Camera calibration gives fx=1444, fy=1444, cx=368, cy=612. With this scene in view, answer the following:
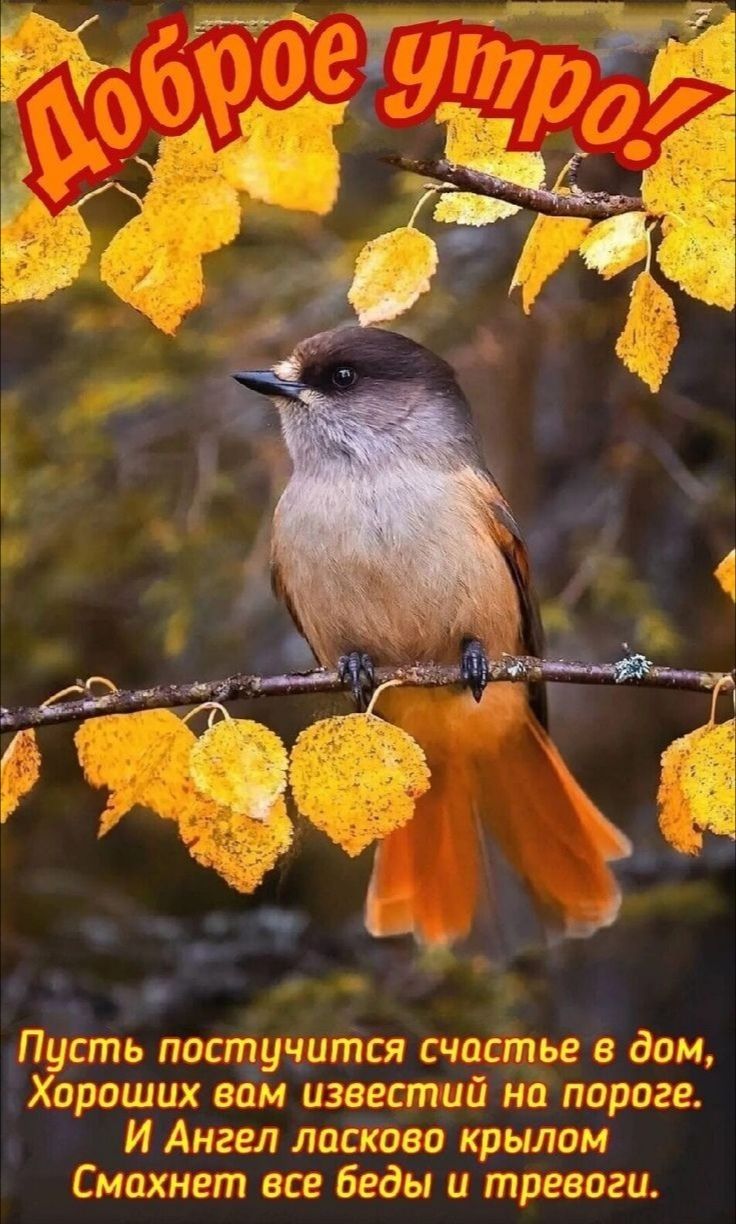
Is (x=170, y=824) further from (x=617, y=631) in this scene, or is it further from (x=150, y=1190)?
(x=617, y=631)

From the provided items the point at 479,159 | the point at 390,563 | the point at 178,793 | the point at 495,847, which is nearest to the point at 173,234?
the point at 479,159

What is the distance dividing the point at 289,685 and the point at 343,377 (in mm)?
455

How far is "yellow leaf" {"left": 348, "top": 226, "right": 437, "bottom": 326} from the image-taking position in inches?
71.5

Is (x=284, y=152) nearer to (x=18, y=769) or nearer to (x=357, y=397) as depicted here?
(x=357, y=397)

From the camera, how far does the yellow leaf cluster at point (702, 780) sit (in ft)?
5.81

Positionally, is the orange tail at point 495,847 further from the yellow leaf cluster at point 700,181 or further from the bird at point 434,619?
the yellow leaf cluster at point 700,181

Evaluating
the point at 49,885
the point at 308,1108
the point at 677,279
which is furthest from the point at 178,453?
the point at 308,1108

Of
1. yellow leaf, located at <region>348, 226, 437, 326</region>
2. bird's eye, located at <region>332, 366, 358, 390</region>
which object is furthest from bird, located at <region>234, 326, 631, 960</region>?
yellow leaf, located at <region>348, 226, 437, 326</region>

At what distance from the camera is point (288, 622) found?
85.8 inches

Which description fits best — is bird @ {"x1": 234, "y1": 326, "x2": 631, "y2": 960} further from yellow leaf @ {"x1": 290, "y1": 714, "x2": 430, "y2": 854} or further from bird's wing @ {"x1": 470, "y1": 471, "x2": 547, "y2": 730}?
yellow leaf @ {"x1": 290, "y1": 714, "x2": 430, "y2": 854}

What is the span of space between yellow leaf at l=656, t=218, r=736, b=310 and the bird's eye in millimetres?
446

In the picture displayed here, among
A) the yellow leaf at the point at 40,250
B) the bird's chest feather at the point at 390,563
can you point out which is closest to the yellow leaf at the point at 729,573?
the bird's chest feather at the point at 390,563

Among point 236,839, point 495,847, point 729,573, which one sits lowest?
point 495,847

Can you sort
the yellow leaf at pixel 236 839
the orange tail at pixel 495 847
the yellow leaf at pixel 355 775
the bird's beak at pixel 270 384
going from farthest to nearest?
the orange tail at pixel 495 847 → the bird's beak at pixel 270 384 → the yellow leaf at pixel 236 839 → the yellow leaf at pixel 355 775
